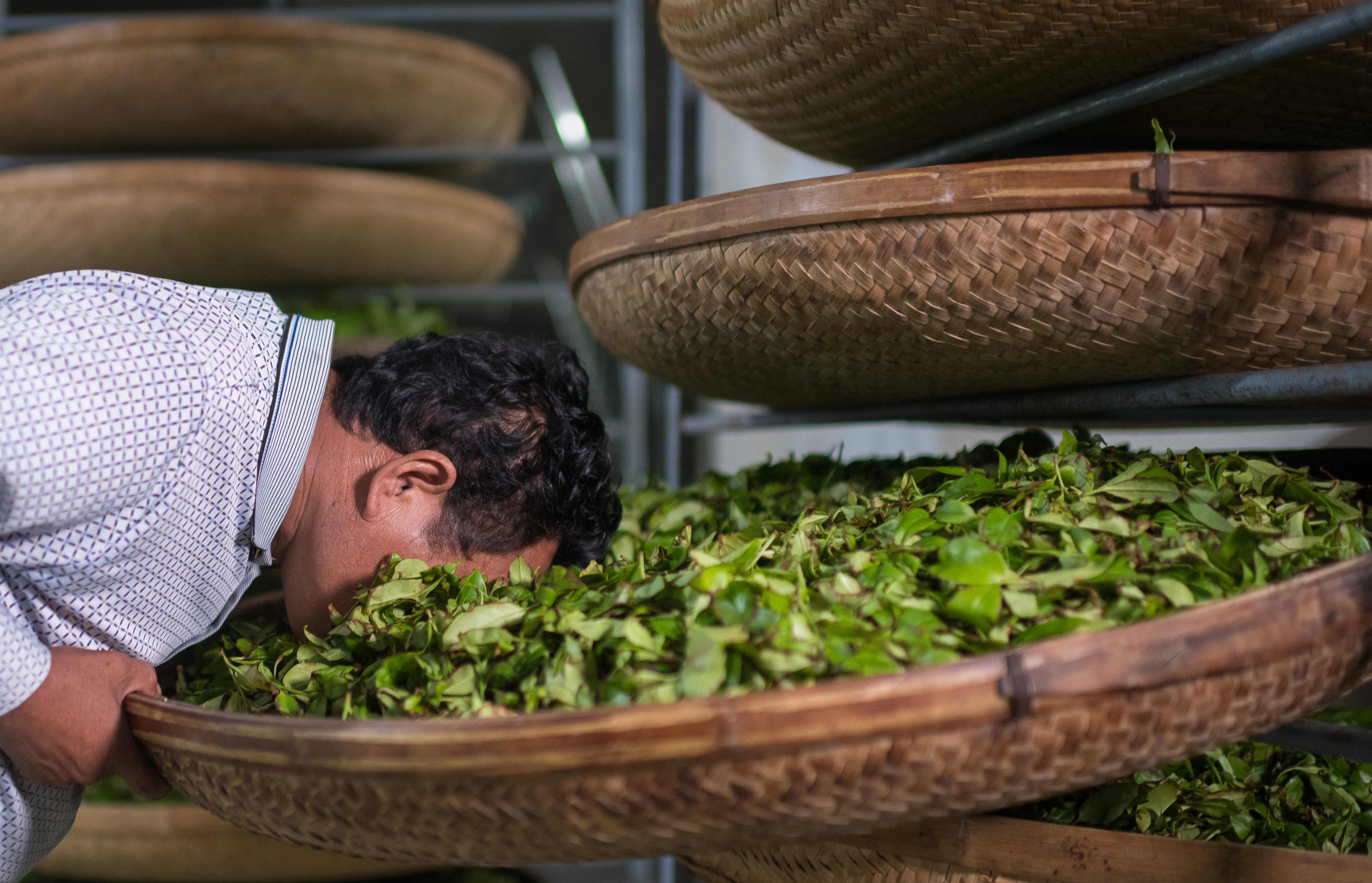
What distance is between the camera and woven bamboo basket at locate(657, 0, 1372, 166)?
1.95ft

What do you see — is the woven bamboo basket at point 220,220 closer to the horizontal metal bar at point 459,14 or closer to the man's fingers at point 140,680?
the horizontal metal bar at point 459,14

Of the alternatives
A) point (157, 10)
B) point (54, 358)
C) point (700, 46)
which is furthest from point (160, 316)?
point (157, 10)

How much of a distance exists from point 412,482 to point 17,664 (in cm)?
27

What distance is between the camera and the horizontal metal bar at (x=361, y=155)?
147 cm

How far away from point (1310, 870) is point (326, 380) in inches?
29.1

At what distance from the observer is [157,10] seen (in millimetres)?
2764

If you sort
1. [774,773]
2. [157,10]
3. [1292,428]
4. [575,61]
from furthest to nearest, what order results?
[575,61] < [157,10] < [1292,428] < [774,773]

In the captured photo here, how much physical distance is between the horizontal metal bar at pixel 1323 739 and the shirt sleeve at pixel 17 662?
0.75 m

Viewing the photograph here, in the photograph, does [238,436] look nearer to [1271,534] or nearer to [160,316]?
[160,316]

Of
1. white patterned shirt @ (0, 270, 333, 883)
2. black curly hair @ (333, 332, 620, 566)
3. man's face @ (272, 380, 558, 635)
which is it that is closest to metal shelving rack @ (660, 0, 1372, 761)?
black curly hair @ (333, 332, 620, 566)

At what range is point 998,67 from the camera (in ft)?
2.17

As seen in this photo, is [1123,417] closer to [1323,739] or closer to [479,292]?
[1323,739]

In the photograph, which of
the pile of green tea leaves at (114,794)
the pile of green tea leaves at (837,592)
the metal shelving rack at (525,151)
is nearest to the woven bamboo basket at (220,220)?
the metal shelving rack at (525,151)

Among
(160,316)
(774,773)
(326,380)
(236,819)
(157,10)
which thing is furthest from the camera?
(157,10)
